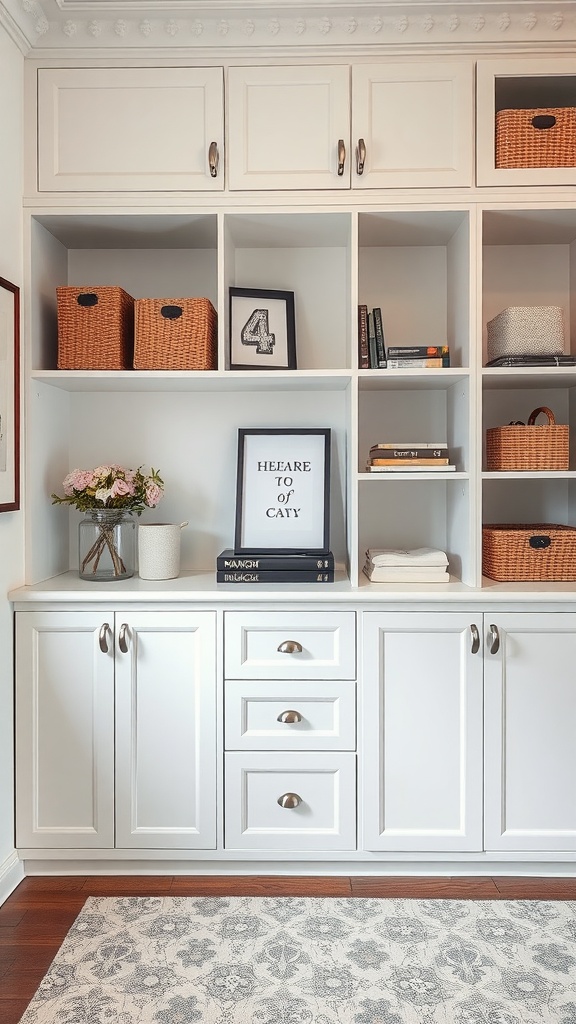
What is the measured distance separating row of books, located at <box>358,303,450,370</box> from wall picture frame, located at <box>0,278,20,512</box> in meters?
1.09

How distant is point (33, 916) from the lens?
2086mm

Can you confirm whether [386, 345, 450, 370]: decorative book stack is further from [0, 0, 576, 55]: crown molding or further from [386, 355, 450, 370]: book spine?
[0, 0, 576, 55]: crown molding

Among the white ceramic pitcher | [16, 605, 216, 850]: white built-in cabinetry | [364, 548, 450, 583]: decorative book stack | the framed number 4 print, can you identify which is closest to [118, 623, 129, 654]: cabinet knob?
[16, 605, 216, 850]: white built-in cabinetry

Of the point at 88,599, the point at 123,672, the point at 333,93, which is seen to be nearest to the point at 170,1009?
the point at 123,672

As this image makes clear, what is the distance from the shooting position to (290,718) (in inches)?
88.0

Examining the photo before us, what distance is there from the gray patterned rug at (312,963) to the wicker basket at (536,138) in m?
2.26

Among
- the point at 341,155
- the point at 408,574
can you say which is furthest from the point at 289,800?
the point at 341,155

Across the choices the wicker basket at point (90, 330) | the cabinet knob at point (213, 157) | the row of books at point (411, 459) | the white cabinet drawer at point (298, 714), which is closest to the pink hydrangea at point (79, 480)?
the wicker basket at point (90, 330)

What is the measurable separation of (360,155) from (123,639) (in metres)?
1.66

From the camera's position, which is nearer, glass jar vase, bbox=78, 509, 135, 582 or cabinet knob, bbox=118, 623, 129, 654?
cabinet knob, bbox=118, 623, 129, 654

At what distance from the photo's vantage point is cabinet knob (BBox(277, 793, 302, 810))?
7.28 feet

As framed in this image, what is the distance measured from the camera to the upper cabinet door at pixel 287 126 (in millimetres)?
2279

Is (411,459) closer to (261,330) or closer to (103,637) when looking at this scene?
(261,330)

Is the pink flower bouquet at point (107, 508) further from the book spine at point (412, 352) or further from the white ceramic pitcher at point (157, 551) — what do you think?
the book spine at point (412, 352)
